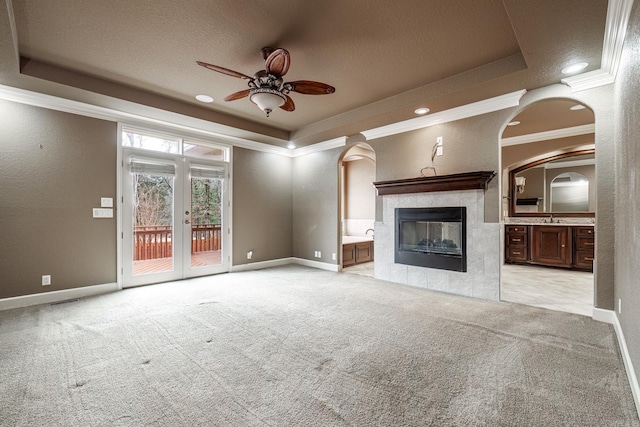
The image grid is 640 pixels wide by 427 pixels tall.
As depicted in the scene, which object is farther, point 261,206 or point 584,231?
point 261,206

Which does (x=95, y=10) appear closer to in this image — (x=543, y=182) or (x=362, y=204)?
(x=362, y=204)

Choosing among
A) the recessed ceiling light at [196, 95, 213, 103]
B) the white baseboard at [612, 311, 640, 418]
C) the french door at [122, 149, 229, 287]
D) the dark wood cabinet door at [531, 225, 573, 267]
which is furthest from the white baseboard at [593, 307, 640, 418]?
the french door at [122, 149, 229, 287]

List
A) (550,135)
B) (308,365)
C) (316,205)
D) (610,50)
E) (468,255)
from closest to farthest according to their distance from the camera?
1. (308,365)
2. (610,50)
3. (468,255)
4. (550,135)
5. (316,205)

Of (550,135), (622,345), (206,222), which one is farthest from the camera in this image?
(550,135)

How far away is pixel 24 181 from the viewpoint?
12.1 ft

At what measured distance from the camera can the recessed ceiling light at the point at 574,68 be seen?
9.71 feet

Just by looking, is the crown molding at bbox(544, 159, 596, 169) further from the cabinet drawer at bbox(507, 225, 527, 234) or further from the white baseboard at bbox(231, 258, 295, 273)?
the white baseboard at bbox(231, 258, 295, 273)

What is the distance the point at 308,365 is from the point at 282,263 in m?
4.44

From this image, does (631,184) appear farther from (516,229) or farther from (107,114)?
(107,114)

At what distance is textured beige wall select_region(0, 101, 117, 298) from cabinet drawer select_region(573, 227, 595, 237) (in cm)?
830

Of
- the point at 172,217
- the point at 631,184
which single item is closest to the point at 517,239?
the point at 631,184

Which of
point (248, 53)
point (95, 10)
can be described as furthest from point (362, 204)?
point (95, 10)

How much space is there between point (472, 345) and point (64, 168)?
5344 millimetres

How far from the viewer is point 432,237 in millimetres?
4582
